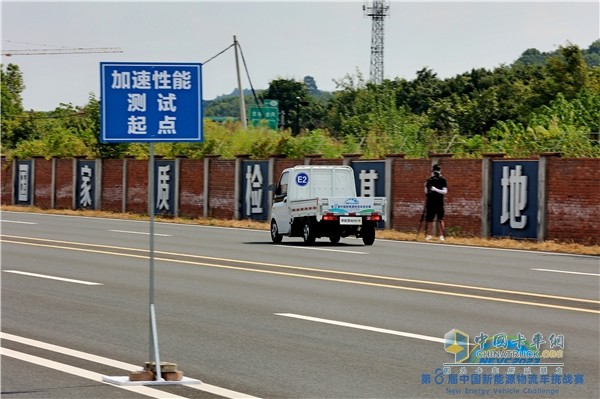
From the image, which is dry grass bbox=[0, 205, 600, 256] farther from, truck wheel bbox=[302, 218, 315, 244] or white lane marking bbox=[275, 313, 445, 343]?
white lane marking bbox=[275, 313, 445, 343]

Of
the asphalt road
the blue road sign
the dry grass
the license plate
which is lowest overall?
the asphalt road

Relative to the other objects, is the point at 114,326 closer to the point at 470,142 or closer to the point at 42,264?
the point at 42,264

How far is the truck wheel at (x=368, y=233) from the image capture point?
28719 millimetres

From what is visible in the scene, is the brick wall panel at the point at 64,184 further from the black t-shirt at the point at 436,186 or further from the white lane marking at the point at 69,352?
the white lane marking at the point at 69,352

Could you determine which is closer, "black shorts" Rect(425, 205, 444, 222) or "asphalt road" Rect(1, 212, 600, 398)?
"asphalt road" Rect(1, 212, 600, 398)

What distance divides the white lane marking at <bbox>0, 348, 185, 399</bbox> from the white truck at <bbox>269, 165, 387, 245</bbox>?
1683 cm

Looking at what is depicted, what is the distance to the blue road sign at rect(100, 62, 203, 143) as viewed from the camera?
10.4 metres

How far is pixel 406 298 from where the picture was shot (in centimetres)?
1647

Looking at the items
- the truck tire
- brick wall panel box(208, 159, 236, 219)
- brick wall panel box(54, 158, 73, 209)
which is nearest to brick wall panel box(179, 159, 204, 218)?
brick wall panel box(208, 159, 236, 219)

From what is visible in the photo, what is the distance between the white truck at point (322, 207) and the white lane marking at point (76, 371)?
663 inches

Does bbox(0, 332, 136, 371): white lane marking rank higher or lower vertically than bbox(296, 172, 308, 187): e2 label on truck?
lower

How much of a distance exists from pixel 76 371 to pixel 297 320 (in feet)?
13.4

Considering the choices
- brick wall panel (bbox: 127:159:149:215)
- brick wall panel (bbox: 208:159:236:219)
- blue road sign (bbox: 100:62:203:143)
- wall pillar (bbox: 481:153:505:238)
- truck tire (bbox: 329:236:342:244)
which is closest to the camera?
blue road sign (bbox: 100:62:203:143)
